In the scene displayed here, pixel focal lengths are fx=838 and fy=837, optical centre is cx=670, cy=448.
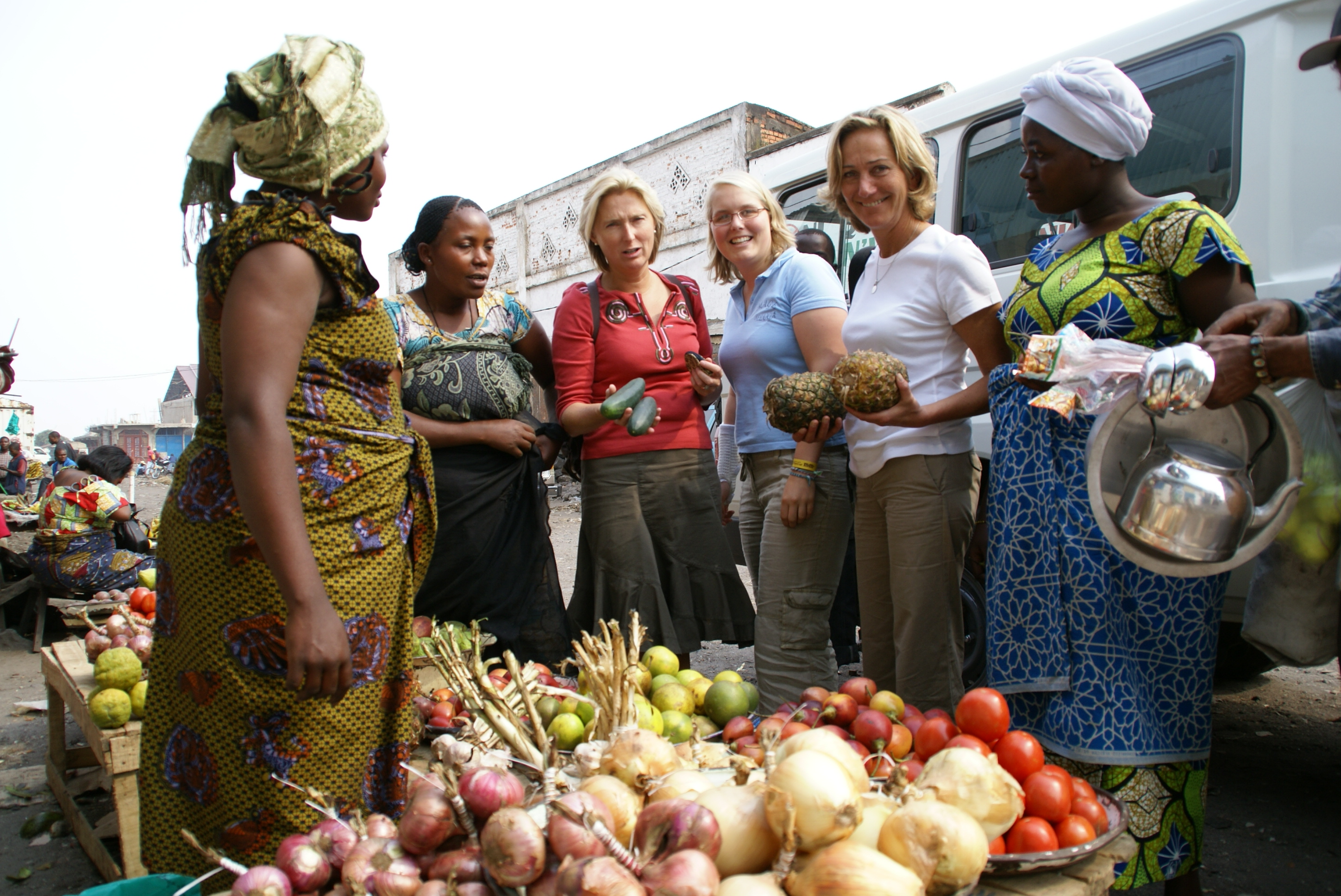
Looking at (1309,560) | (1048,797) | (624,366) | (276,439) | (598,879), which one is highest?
(624,366)

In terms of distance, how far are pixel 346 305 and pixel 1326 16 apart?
133 inches

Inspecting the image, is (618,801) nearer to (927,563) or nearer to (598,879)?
(598,879)

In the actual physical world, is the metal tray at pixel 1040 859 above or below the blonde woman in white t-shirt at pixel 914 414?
below

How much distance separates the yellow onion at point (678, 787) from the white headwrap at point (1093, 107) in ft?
5.23

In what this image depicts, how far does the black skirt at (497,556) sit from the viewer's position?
3.20m

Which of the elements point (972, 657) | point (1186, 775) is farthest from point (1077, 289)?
→ point (972, 657)

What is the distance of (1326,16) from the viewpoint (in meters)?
2.90

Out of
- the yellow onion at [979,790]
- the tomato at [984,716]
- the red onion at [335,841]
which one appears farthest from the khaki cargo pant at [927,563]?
the red onion at [335,841]

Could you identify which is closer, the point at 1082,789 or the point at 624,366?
the point at 1082,789

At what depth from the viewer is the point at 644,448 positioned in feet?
10.3

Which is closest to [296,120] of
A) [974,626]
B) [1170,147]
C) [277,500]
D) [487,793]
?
[277,500]

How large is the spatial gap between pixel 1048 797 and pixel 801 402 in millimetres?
1436

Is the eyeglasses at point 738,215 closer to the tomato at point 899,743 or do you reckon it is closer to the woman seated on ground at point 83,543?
the tomato at point 899,743

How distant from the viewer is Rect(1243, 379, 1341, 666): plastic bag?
184cm
